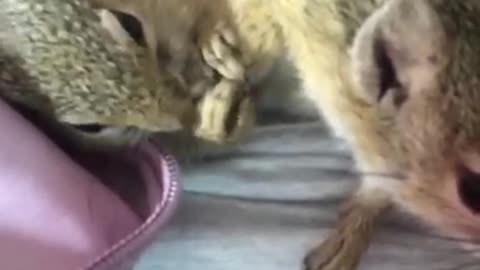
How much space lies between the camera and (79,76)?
1.11 meters

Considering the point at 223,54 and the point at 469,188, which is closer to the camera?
the point at 469,188

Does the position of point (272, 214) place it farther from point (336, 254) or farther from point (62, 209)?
point (62, 209)

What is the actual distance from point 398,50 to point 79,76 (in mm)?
287

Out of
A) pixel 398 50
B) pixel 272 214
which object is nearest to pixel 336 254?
pixel 272 214

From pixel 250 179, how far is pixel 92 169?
0.49ft

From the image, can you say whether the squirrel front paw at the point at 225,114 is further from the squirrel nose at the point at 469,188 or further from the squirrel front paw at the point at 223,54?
the squirrel nose at the point at 469,188

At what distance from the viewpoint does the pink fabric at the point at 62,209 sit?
103 cm

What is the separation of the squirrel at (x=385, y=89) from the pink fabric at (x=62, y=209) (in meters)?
0.14

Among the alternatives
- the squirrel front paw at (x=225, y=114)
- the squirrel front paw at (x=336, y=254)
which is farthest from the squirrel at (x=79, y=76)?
the squirrel front paw at (x=336, y=254)

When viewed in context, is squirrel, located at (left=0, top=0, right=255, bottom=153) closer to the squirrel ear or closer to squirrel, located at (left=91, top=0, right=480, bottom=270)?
squirrel, located at (left=91, top=0, right=480, bottom=270)

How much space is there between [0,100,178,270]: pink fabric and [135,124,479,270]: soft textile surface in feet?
0.18

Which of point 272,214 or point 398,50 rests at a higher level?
point 398,50

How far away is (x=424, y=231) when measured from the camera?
3.67 feet

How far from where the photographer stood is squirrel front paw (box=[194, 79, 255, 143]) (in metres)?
1.15
